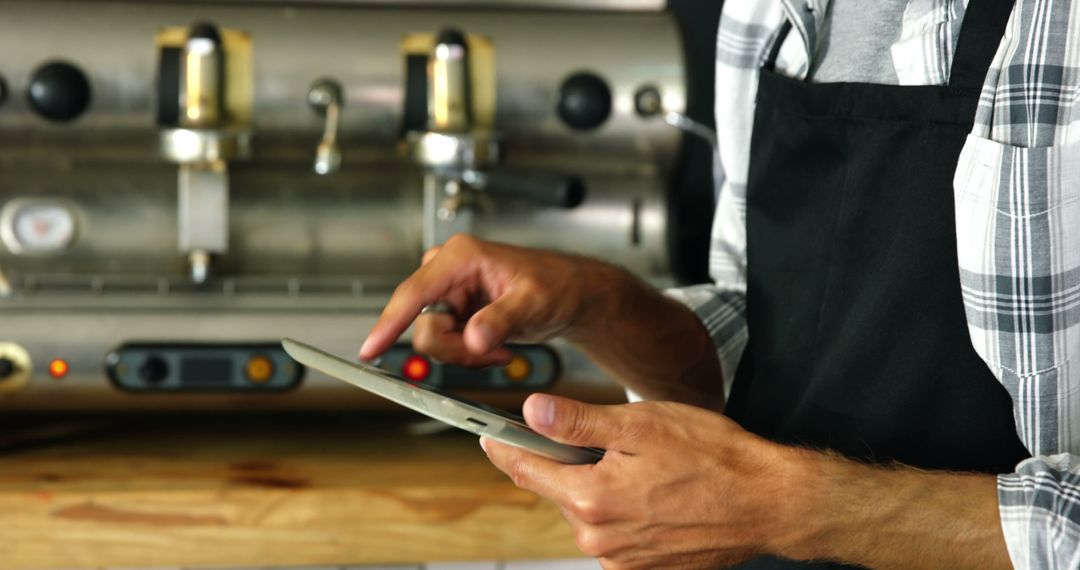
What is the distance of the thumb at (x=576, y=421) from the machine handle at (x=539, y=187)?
578 millimetres

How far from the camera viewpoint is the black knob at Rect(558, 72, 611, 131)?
1.43m

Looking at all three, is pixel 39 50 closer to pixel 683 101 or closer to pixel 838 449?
pixel 683 101

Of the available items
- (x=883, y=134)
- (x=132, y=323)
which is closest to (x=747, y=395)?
(x=883, y=134)

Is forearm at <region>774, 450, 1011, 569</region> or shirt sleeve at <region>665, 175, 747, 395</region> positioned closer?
forearm at <region>774, 450, 1011, 569</region>

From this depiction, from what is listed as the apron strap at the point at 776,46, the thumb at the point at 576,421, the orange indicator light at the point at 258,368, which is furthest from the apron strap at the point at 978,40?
the orange indicator light at the point at 258,368

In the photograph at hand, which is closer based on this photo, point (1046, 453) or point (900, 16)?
point (1046, 453)

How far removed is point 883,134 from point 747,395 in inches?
10.5

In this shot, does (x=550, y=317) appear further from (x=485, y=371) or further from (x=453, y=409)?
(x=485, y=371)

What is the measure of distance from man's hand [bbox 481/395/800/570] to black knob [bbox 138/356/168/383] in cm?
67

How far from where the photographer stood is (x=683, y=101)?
58.1 inches

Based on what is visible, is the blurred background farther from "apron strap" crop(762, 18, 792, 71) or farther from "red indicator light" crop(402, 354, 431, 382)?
"apron strap" crop(762, 18, 792, 71)

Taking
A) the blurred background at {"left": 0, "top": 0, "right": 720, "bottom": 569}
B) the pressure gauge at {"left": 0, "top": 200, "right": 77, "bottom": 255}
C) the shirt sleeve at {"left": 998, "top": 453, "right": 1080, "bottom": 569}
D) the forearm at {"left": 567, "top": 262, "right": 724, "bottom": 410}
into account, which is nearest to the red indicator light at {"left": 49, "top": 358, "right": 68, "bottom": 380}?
the blurred background at {"left": 0, "top": 0, "right": 720, "bottom": 569}

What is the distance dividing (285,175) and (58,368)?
340 mm

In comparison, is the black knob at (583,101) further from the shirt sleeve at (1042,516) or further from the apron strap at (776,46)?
the shirt sleeve at (1042,516)
